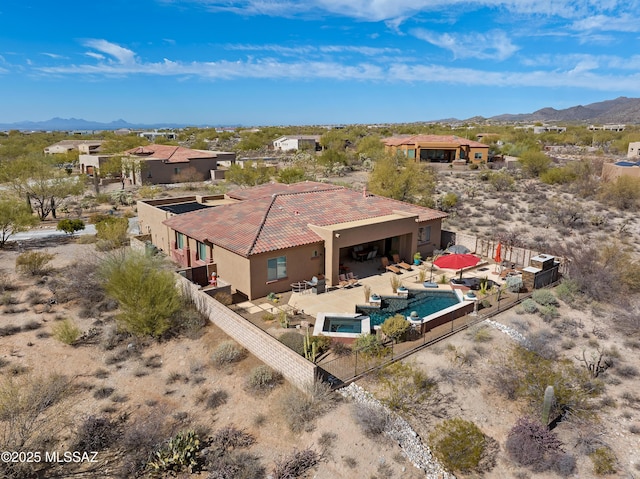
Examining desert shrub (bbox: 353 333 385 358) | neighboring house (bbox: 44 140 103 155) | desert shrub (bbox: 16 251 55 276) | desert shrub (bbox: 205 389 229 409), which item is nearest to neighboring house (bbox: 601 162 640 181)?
desert shrub (bbox: 353 333 385 358)

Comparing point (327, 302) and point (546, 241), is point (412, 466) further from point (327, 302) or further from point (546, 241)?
point (546, 241)

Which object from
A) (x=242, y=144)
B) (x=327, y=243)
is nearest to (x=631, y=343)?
(x=327, y=243)

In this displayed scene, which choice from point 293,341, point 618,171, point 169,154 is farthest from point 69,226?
point 618,171

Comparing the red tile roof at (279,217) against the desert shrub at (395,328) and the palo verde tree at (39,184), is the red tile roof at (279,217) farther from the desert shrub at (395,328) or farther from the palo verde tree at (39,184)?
the palo verde tree at (39,184)

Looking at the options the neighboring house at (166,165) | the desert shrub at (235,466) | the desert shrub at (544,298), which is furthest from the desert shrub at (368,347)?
the neighboring house at (166,165)

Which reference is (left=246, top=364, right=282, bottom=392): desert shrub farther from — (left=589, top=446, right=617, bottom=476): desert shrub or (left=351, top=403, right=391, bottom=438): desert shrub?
(left=589, top=446, right=617, bottom=476): desert shrub

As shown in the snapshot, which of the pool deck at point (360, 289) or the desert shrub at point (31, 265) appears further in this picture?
the desert shrub at point (31, 265)
